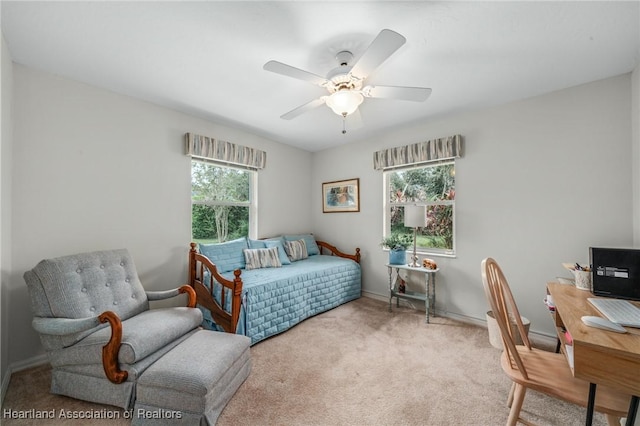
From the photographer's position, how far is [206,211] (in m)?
3.29

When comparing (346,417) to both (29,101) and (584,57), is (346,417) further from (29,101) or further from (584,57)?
(29,101)

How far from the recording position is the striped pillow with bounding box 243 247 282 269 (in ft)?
10.3

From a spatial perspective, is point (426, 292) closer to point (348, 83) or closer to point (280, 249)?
point (280, 249)

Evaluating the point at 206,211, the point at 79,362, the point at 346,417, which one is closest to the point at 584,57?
the point at 346,417

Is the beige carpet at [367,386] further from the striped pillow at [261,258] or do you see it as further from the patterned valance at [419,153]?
the patterned valance at [419,153]

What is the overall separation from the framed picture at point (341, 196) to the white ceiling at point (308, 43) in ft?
5.71

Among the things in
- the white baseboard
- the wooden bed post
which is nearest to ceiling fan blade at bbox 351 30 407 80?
the wooden bed post

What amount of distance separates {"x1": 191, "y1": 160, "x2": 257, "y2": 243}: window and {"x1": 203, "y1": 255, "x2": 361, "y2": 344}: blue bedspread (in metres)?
0.74

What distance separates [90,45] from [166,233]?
1750mm

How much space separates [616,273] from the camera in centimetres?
155

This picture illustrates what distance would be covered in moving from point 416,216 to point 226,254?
2343mm

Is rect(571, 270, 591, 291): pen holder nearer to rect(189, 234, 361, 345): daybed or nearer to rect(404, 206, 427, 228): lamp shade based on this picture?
rect(404, 206, 427, 228): lamp shade

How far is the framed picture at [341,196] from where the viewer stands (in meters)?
3.99

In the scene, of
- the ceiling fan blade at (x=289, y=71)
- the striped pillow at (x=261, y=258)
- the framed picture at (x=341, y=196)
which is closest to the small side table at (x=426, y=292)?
the framed picture at (x=341, y=196)
